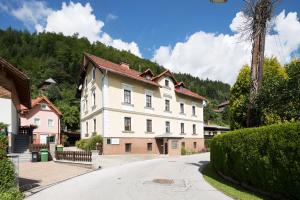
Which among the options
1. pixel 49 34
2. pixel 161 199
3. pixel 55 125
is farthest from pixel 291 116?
pixel 49 34

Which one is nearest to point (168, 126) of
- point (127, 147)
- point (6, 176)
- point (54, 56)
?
point (127, 147)

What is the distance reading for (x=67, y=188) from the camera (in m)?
12.5

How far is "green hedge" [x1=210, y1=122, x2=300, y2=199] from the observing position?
29.1 feet

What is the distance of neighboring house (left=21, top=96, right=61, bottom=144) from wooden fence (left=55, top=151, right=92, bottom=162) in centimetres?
2702

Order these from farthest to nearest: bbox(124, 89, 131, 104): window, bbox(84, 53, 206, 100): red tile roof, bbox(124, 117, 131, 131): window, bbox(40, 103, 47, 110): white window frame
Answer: bbox(40, 103, 47, 110): white window frame < bbox(124, 89, 131, 104): window < bbox(124, 117, 131, 131): window < bbox(84, 53, 206, 100): red tile roof

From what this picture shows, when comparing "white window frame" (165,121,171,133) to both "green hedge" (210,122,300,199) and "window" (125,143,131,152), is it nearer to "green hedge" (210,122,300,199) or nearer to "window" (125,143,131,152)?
"window" (125,143,131,152)

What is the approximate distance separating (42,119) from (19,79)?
28.4 metres

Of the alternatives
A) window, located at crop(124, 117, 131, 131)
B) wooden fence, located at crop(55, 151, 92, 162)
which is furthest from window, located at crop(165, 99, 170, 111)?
wooden fence, located at crop(55, 151, 92, 162)

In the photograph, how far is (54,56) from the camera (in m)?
109

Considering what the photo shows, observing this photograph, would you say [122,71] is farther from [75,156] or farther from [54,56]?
[54,56]

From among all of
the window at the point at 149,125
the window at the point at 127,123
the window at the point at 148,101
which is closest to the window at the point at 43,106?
the window at the point at 148,101

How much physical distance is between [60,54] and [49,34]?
75.6 ft

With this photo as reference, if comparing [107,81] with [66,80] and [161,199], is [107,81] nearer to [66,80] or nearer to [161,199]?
[161,199]

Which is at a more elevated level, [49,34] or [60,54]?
[49,34]
